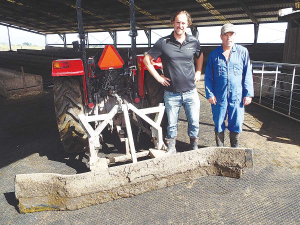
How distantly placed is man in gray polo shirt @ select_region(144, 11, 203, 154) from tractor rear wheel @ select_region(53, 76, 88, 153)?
1249 millimetres

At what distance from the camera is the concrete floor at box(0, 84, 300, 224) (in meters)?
2.16

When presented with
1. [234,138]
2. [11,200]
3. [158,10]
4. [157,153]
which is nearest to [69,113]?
[11,200]

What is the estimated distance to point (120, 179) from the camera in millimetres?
2279

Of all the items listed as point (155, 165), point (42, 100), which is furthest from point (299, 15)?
point (42, 100)

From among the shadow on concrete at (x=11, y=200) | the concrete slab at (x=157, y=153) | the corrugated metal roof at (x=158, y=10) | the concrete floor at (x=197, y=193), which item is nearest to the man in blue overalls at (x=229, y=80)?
the concrete floor at (x=197, y=193)

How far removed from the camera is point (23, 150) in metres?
3.78

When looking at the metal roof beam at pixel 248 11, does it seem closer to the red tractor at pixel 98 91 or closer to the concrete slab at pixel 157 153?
the red tractor at pixel 98 91

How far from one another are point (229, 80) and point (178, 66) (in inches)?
25.9

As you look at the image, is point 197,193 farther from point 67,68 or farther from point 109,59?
point 67,68

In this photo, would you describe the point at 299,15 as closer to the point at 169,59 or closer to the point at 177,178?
the point at 169,59

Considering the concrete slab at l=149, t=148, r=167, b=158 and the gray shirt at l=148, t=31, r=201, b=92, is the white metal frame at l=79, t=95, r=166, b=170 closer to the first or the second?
the concrete slab at l=149, t=148, r=167, b=158

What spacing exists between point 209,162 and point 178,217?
731mm

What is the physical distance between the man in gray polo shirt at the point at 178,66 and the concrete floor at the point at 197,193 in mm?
787

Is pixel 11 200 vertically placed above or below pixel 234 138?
below
